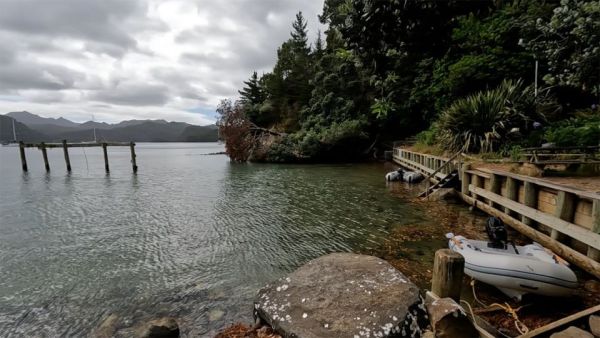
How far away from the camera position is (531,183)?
552cm

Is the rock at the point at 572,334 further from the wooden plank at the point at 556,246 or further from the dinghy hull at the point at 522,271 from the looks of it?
the wooden plank at the point at 556,246

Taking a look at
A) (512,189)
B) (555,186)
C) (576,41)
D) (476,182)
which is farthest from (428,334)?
(576,41)

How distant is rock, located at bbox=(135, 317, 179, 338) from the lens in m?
3.12

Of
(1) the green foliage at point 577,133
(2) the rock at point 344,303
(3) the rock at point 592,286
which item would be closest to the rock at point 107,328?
(2) the rock at point 344,303

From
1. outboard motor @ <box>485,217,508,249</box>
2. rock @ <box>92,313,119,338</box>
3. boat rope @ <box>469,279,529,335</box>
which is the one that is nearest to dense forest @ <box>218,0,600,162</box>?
outboard motor @ <box>485,217,508,249</box>

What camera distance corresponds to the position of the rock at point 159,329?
3.12 metres

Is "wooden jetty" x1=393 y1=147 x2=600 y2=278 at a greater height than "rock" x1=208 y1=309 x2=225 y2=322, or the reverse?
"wooden jetty" x1=393 y1=147 x2=600 y2=278

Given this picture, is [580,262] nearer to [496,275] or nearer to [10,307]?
[496,275]

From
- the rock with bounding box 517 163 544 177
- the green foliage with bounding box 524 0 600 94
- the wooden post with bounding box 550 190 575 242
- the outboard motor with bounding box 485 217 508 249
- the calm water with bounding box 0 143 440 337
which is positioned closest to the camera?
the calm water with bounding box 0 143 440 337

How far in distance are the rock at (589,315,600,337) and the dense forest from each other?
218 inches

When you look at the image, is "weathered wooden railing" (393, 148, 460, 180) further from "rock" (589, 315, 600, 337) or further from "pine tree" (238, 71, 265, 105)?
"pine tree" (238, 71, 265, 105)

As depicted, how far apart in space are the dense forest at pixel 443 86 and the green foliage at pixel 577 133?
0.11ft

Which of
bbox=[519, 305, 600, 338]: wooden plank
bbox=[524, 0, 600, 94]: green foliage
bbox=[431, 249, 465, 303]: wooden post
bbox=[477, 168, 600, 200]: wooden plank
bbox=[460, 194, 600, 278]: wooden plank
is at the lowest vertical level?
bbox=[460, 194, 600, 278]: wooden plank

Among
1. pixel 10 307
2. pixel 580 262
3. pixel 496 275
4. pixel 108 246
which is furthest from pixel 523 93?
pixel 10 307
